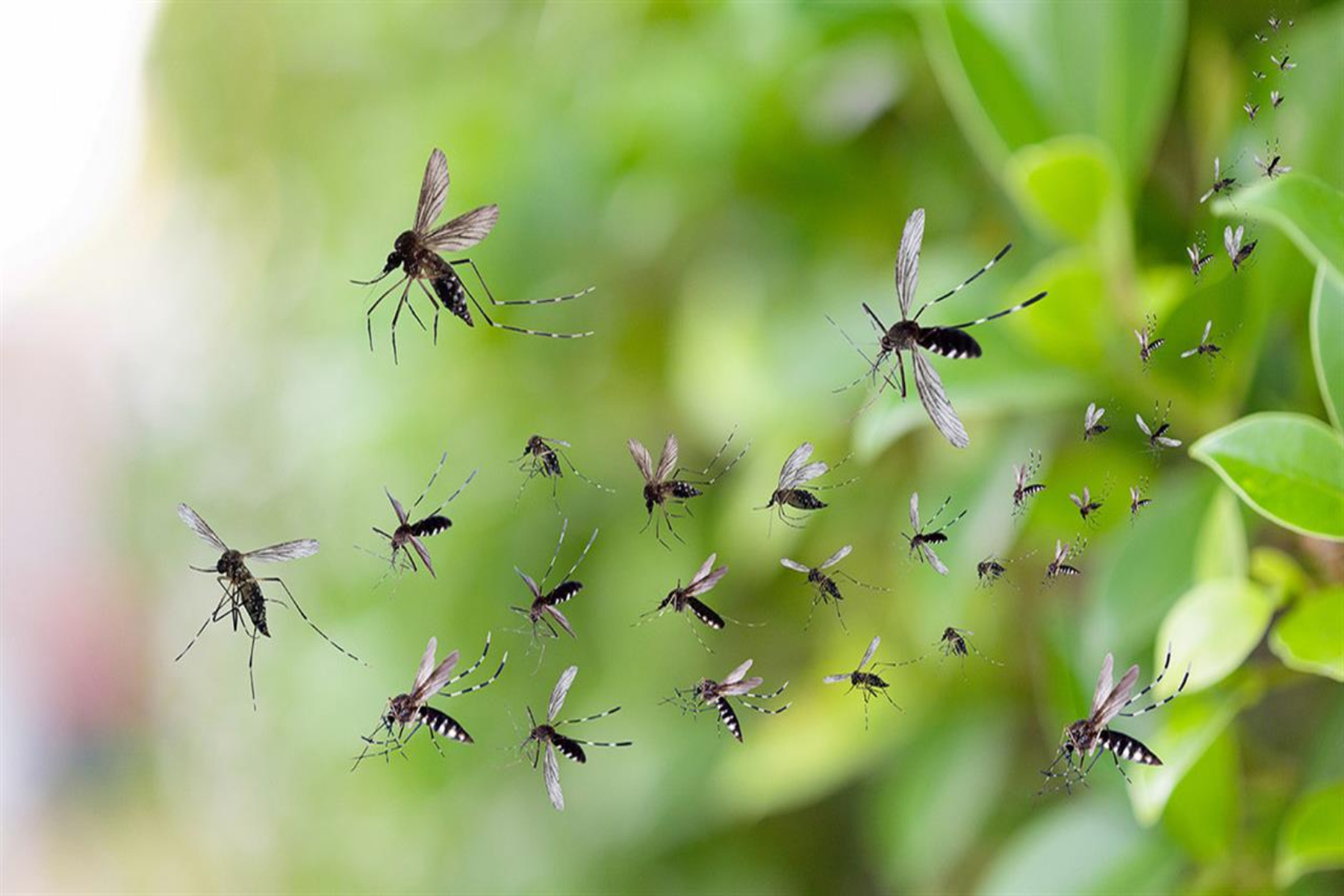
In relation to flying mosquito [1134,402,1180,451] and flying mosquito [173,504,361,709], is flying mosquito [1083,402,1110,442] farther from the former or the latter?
flying mosquito [173,504,361,709]

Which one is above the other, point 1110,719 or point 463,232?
point 463,232

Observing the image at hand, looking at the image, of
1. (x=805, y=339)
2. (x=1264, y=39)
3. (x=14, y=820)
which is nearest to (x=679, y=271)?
(x=805, y=339)

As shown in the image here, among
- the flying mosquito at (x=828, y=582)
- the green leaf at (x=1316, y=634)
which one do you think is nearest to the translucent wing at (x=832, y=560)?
the flying mosquito at (x=828, y=582)

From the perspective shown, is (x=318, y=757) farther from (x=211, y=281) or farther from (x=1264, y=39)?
(x=1264, y=39)

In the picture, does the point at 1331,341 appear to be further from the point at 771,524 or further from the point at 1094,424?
the point at 771,524

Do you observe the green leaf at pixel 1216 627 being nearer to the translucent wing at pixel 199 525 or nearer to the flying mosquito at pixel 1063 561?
the flying mosquito at pixel 1063 561

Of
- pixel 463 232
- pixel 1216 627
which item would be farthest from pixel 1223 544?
pixel 463 232
